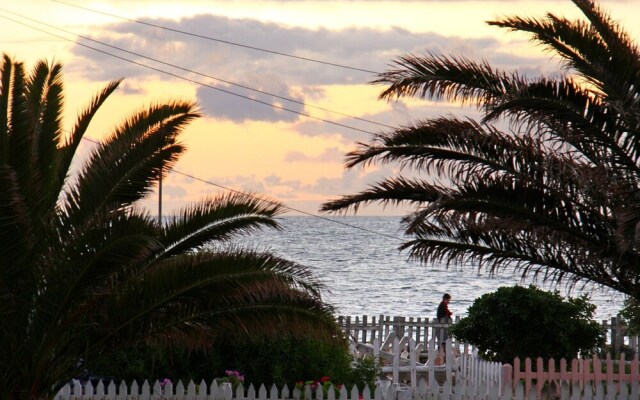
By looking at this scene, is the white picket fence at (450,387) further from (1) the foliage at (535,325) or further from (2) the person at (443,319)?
(2) the person at (443,319)

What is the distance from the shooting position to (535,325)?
49.1ft

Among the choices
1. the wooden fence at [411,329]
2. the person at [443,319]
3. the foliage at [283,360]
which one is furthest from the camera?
the person at [443,319]

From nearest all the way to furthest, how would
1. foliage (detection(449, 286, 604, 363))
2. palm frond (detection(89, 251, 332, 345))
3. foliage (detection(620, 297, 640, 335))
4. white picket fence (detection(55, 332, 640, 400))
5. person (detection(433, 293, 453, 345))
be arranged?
1. palm frond (detection(89, 251, 332, 345))
2. white picket fence (detection(55, 332, 640, 400))
3. foliage (detection(449, 286, 604, 363))
4. foliage (detection(620, 297, 640, 335))
5. person (detection(433, 293, 453, 345))

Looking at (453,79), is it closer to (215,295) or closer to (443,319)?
(215,295)

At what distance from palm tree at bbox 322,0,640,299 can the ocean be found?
1172 inches

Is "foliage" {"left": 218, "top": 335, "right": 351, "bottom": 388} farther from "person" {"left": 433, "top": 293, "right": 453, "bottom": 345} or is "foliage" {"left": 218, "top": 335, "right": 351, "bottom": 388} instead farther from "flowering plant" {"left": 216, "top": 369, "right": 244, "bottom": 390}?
"person" {"left": 433, "top": 293, "right": 453, "bottom": 345}

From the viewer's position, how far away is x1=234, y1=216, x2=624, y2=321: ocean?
187ft

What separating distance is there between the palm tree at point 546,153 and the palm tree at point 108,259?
1.41 metres

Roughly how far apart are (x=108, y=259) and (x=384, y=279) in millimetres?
64643

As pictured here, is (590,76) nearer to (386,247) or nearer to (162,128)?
(162,128)

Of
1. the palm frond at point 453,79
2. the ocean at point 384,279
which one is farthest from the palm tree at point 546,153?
the ocean at point 384,279

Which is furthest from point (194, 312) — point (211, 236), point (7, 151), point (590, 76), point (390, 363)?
point (390, 363)

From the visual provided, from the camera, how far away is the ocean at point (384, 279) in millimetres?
57062

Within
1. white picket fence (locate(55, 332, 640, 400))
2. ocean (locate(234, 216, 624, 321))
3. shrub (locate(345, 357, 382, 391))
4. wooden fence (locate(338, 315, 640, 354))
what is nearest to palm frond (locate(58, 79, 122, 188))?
white picket fence (locate(55, 332, 640, 400))
